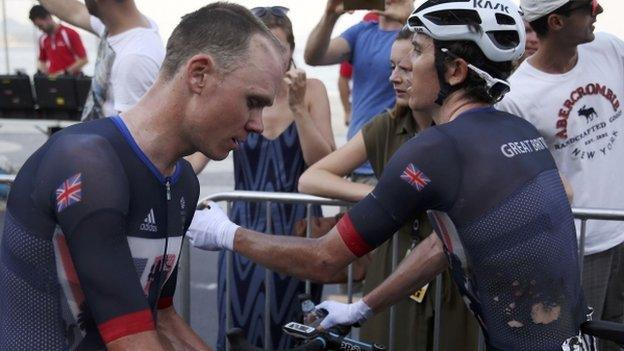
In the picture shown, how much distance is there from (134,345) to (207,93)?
1.93ft

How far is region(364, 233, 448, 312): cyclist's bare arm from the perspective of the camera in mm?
2971

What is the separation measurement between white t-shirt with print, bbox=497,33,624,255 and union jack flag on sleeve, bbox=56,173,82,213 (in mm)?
2308

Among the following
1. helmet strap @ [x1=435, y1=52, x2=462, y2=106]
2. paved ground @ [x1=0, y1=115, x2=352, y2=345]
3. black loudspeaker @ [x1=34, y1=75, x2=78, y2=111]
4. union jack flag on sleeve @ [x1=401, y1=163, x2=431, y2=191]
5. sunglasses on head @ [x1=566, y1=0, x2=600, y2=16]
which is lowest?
paved ground @ [x1=0, y1=115, x2=352, y2=345]

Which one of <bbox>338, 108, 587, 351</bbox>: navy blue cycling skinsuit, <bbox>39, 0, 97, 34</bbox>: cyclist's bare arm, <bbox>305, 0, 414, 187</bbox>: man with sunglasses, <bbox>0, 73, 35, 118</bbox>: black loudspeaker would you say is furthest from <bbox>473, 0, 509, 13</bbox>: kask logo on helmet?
<bbox>0, 73, 35, 118</bbox>: black loudspeaker

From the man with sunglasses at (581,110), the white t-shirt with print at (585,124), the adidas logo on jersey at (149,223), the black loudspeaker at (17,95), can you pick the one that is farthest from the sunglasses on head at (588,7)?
the black loudspeaker at (17,95)

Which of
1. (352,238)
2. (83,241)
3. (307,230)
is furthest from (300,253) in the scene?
(83,241)

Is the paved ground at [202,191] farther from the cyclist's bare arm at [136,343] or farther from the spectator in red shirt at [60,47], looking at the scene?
the cyclist's bare arm at [136,343]

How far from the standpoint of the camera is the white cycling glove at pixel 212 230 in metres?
2.97

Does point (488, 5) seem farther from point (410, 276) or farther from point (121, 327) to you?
point (121, 327)

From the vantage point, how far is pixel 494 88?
2.52m

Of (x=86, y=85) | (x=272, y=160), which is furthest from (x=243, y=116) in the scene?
(x=86, y=85)

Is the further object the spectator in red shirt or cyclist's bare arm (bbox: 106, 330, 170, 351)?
the spectator in red shirt

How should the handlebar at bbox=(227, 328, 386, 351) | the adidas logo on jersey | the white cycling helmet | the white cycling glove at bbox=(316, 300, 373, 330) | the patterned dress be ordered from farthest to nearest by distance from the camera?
Answer: the patterned dress
the white cycling glove at bbox=(316, 300, 373, 330)
the white cycling helmet
the handlebar at bbox=(227, 328, 386, 351)
the adidas logo on jersey

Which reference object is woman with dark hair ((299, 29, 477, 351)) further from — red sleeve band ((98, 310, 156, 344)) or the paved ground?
red sleeve band ((98, 310, 156, 344))
